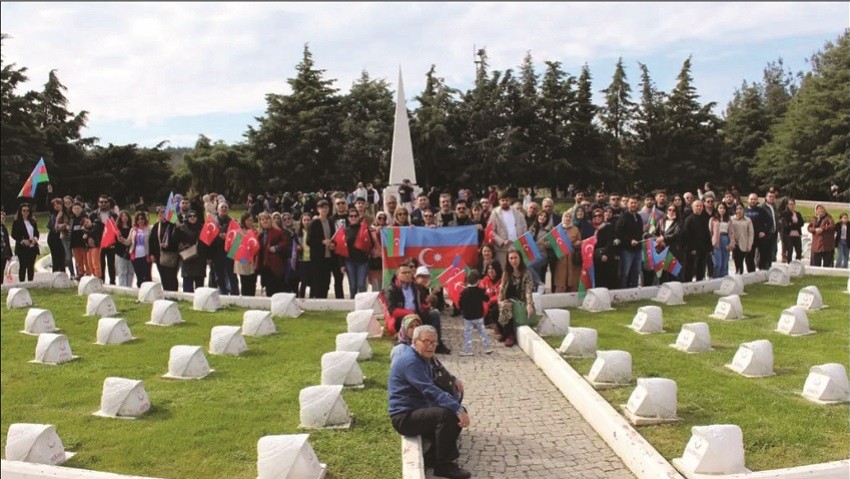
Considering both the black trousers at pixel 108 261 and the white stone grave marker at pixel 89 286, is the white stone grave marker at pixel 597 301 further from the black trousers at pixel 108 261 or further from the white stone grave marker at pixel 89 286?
the black trousers at pixel 108 261

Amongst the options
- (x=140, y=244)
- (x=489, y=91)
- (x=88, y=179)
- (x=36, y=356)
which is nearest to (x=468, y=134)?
(x=489, y=91)

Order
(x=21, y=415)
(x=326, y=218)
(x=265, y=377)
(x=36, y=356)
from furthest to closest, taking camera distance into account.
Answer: (x=326, y=218), (x=36, y=356), (x=265, y=377), (x=21, y=415)

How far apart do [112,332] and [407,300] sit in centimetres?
470

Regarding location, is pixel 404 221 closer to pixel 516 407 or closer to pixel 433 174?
pixel 516 407

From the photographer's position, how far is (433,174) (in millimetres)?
50094

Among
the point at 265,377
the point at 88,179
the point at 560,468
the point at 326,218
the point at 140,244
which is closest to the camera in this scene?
the point at 560,468

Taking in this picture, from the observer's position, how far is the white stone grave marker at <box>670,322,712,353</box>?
10180mm

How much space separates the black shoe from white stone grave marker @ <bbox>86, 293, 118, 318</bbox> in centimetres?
907

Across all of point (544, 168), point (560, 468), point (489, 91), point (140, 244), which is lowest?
point (560, 468)

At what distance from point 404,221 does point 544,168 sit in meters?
37.1

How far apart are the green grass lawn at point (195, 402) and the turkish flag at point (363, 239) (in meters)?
1.65

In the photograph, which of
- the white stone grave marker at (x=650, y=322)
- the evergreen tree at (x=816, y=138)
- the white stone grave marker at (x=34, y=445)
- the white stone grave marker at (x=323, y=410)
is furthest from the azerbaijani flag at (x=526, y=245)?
the evergreen tree at (x=816, y=138)

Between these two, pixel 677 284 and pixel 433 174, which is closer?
pixel 677 284

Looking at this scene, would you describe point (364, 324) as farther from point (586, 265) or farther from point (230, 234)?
point (586, 265)
